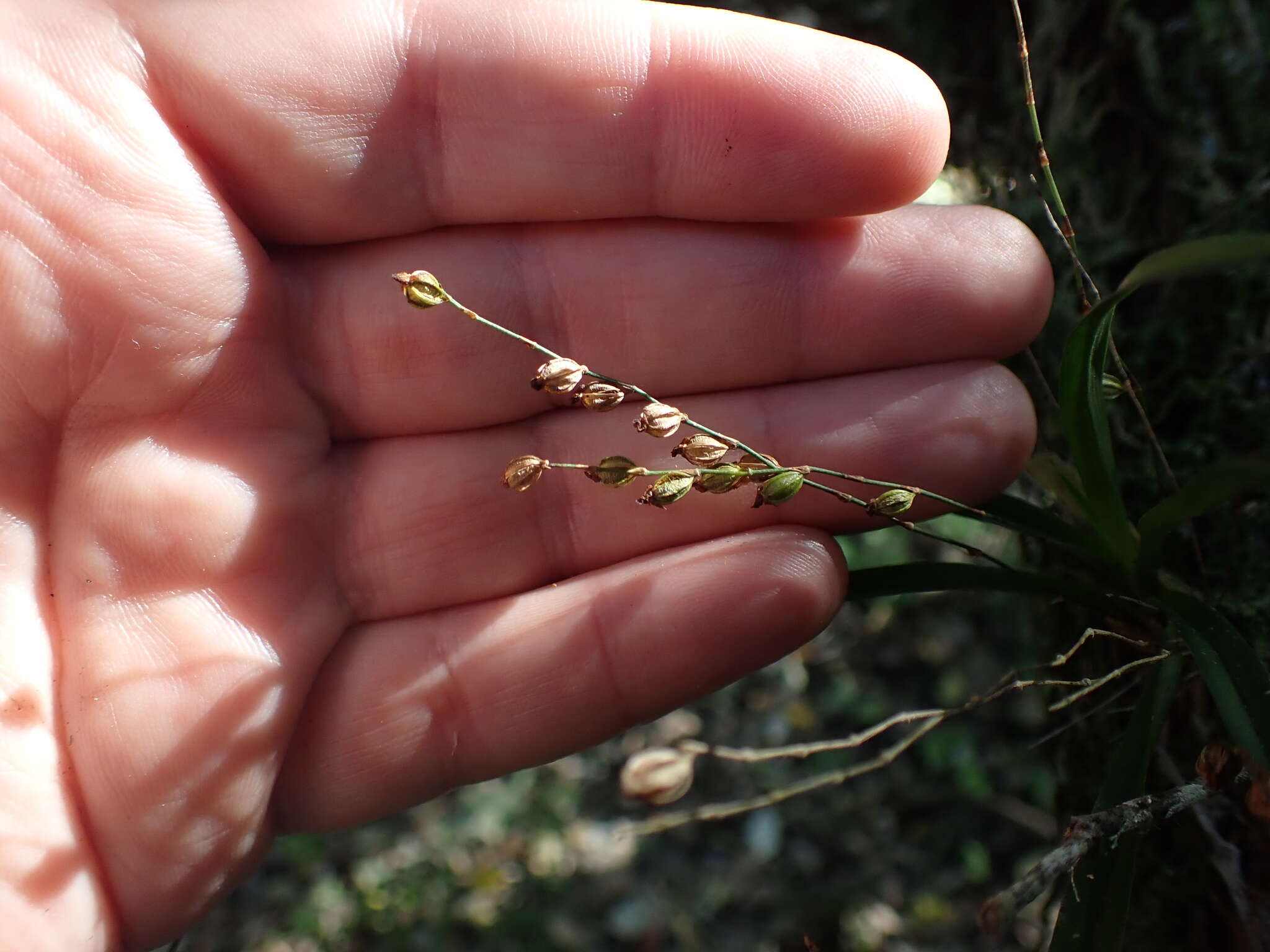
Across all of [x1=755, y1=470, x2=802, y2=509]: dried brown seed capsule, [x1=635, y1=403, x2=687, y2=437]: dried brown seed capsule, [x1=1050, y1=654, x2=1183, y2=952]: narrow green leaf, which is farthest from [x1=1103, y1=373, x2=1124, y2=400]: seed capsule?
[x1=635, y1=403, x2=687, y2=437]: dried brown seed capsule

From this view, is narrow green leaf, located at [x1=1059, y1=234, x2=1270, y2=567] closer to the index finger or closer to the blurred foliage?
the blurred foliage

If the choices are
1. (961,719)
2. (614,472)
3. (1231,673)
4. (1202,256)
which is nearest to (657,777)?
(614,472)

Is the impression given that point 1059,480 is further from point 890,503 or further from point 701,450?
point 701,450

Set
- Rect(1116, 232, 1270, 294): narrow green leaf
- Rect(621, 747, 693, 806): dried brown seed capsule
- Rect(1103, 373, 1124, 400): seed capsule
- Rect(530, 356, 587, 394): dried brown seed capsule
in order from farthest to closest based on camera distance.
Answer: Rect(621, 747, 693, 806): dried brown seed capsule → Rect(1103, 373, 1124, 400): seed capsule → Rect(530, 356, 587, 394): dried brown seed capsule → Rect(1116, 232, 1270, 294): narrow green leaf

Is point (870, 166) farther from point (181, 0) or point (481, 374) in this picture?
point (181, 0)

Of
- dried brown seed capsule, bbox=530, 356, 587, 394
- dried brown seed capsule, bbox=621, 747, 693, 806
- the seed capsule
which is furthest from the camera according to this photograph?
dried brown seed capsule, bbox=621, 747, 693, 806
